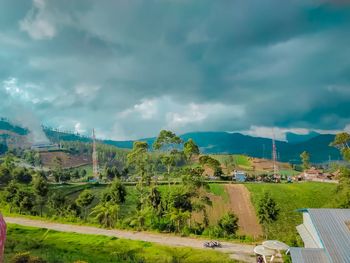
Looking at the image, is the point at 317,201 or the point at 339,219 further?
the point at 317,201

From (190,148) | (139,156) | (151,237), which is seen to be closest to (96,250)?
(151,237)

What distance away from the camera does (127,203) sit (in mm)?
70562

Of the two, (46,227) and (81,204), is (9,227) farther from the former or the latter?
(81,204)

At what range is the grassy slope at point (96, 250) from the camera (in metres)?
29.0

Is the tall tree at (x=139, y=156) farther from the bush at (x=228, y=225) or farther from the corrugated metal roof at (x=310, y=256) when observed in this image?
the corrugated metal roof at (x=310, y=256)

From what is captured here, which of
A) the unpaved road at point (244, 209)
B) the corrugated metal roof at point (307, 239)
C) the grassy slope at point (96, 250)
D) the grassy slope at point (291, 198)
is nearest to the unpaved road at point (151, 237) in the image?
the grassy slope at point (96, 250)

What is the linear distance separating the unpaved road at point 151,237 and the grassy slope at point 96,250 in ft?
7.08

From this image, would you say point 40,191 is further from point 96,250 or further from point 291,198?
point 291,198

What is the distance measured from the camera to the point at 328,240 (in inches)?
800

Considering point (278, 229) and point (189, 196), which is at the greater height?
point (189, 196)

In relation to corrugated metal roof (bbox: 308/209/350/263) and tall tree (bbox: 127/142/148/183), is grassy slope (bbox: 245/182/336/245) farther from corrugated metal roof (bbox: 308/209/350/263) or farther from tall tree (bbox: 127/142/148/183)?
corrugated metal roof (bbox: 308/209/350/263)

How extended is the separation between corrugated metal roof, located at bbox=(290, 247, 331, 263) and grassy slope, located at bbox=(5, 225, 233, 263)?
9.57 meters

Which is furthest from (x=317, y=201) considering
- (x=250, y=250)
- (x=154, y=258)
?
(x=154, y=258)

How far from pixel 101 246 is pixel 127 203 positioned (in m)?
37.3
